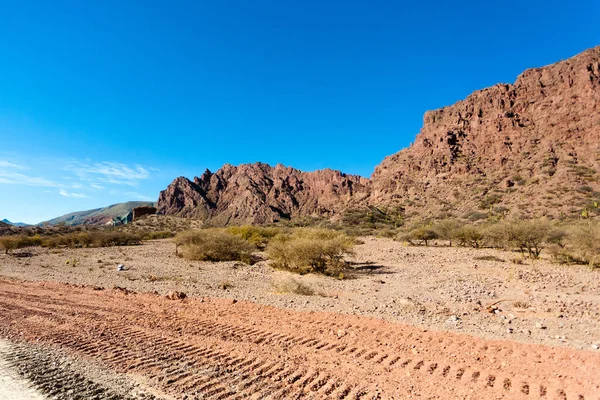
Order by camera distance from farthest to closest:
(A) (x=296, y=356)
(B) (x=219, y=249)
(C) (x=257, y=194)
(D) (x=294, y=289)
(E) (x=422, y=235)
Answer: (C) (x=257, y=194) → (E) (x=422, y=235) → (B) (x=219, y=249) → (D) (x=294, y=289) → (A) (x=296, y=356)

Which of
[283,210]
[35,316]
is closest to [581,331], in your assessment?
[35,316]

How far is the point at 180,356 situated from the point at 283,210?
394 feet

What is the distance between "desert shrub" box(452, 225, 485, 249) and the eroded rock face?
21.2m

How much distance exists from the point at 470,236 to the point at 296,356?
2564 centimetres

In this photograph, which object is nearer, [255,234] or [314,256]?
[314,256]

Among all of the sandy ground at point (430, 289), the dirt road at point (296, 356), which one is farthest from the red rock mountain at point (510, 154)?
the dirt road at point (296, 356)

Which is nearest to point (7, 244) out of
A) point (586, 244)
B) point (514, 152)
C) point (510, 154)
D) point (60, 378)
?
point (60, 378)

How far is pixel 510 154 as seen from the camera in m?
61.0

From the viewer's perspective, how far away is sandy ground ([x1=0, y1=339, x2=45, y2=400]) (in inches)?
164

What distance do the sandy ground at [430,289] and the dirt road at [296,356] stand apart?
107 centimetres

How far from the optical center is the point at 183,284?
13266mm

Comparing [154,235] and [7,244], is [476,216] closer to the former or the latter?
[154,235]

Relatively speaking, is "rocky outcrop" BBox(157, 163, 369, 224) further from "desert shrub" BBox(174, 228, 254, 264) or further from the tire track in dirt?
the tire track in dirt

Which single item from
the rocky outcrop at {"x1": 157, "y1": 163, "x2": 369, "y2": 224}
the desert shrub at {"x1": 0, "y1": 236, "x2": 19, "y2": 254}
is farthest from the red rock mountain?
the desert shrub at {"x1": 0, "y1": 236, "x2": 19, "y2": 254}
